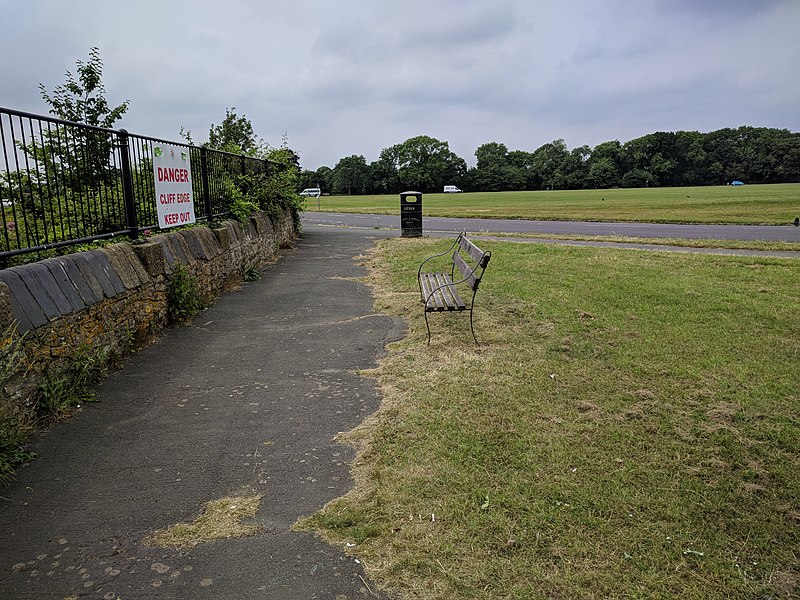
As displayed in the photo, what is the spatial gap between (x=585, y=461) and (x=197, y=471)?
98.5 inches

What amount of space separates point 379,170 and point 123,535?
107306 mm

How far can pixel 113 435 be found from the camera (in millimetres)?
4070

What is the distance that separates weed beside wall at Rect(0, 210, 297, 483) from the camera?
384 centimetres

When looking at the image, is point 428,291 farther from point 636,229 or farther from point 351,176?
point 351,176

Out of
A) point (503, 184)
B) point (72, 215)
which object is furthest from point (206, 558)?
point (503, 184)

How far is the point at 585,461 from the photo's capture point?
11.6 feet

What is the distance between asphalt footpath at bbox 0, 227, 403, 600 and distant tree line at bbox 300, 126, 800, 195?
89627 millimetres

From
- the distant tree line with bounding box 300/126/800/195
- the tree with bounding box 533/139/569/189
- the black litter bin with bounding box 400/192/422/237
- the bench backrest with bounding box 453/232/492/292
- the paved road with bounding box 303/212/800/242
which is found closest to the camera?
the bench backrest with bounding box 453/232/492/292

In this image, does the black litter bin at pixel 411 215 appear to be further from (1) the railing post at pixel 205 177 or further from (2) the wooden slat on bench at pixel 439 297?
(2) the wooden slat on bench at pixel 439 297

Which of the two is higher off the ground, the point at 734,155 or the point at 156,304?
the point at 734,155

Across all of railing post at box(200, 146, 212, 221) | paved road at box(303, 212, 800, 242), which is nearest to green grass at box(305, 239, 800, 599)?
railing post at box(200, 146, 212, 221)

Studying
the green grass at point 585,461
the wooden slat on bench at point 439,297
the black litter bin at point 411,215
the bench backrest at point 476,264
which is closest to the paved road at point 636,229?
the black litter bin at point 411,215

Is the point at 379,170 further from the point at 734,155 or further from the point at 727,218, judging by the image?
the point at 727,218

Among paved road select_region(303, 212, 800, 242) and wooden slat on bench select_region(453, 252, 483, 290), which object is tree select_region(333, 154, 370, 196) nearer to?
paved road select_region(303, 212, 800, 242)
